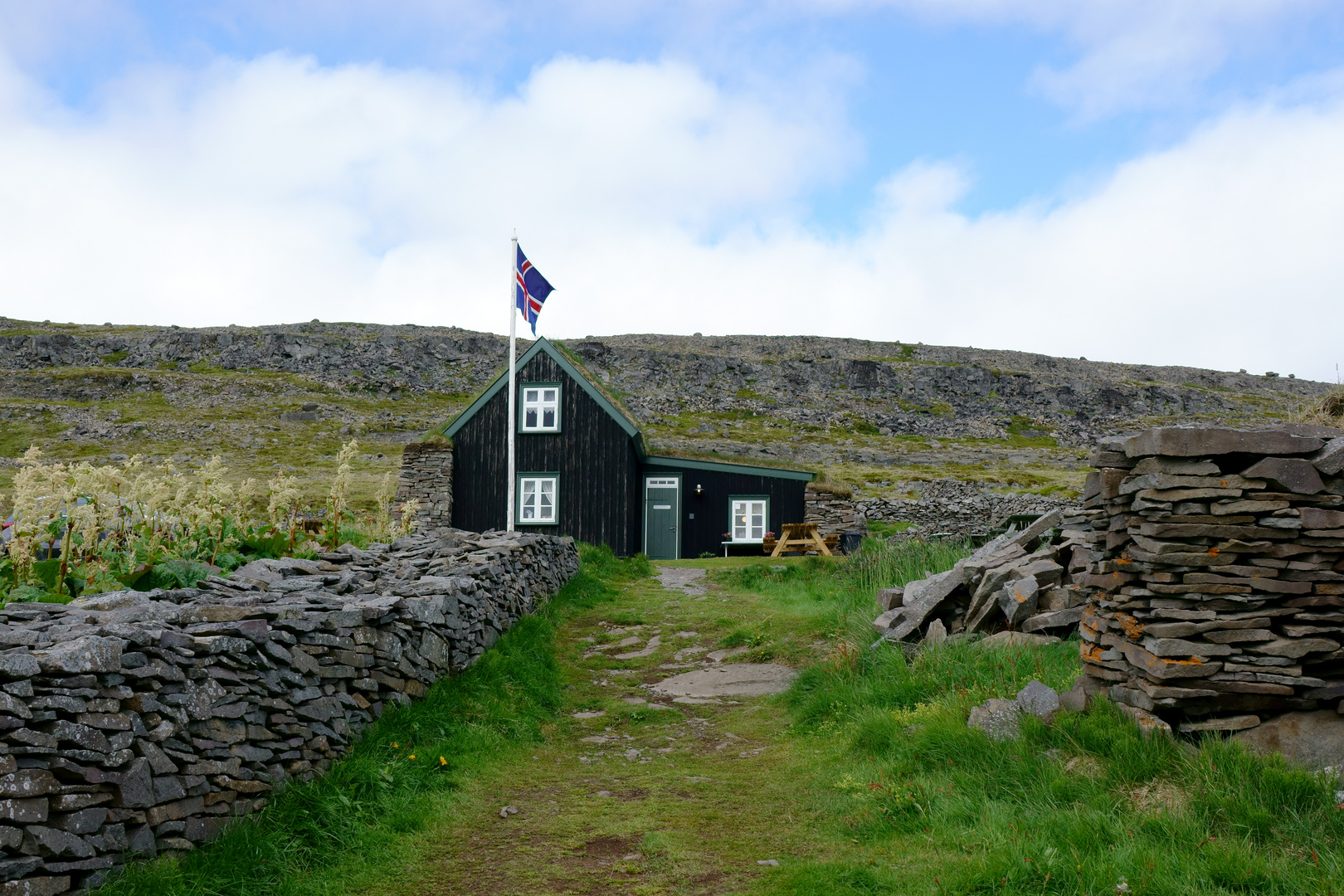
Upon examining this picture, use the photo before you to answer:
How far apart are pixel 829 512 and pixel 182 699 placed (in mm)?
21028

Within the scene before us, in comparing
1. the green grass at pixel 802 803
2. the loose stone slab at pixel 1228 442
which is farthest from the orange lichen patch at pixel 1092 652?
the loose stone slab at pixel 1228 442

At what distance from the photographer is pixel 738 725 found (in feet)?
28.3

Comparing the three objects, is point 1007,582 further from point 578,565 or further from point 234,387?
point 234,387

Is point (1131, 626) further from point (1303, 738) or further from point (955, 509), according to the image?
point (955, 509)

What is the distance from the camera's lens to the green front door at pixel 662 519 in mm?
24969

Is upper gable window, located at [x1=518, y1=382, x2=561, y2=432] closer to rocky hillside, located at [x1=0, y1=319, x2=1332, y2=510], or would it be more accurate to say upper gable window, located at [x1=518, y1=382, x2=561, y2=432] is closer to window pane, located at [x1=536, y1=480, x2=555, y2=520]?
window pane, located at [x1=536, y1=480, x2=555, y2=520]

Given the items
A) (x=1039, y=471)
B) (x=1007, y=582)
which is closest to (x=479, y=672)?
(x=1007, y=582)

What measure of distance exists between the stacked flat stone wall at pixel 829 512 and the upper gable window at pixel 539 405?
7.63 m

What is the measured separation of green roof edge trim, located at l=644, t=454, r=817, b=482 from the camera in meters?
25.1

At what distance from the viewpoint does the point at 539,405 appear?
2402 cm

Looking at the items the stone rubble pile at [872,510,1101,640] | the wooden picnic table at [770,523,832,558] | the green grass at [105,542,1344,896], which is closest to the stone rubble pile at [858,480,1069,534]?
the wooden picnic table at [770,523,832,558]

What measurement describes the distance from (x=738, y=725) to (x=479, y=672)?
2.69m

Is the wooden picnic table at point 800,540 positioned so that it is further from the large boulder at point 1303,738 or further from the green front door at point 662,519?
the large boulder at point 1303,738

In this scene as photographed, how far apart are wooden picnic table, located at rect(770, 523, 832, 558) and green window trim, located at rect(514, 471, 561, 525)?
6.05 m
